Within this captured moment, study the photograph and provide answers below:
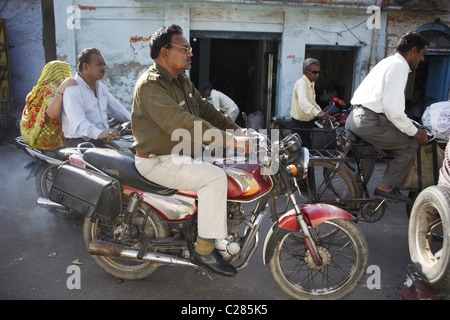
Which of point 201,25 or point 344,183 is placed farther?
point 201,25

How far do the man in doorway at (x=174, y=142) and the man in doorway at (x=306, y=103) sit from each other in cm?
316

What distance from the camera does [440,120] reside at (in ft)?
13.0

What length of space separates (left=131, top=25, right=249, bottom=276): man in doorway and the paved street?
47 centimetres

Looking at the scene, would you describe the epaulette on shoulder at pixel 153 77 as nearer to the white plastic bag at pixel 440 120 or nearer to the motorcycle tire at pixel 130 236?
the motorcycle tire at pixel 130 236

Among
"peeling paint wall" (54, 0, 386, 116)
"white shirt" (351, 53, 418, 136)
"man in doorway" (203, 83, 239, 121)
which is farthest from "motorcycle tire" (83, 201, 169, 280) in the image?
"peeling paint wall" (54, 0, 386, 116)

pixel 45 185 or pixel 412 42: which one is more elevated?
pixel 412 42

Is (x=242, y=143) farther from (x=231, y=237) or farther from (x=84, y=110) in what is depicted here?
(x=84, y=110)

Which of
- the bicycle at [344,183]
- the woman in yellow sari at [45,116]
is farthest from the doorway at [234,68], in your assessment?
the woman in yellow sari at [45,116]

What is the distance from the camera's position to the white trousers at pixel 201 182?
2.72 metres

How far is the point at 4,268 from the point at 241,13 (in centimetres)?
787

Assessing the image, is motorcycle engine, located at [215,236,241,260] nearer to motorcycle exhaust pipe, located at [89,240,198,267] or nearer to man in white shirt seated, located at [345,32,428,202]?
motorcycle exhaust pipe, located at [89,240,198,267]

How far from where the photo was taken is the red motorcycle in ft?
9.13

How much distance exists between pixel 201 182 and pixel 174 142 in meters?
0.39

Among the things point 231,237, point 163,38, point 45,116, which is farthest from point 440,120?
point 45,116
